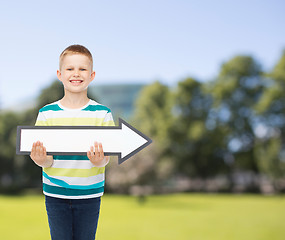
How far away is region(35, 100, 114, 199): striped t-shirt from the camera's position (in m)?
2.86

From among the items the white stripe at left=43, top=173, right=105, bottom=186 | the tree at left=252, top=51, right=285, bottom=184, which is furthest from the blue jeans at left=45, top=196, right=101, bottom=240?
the tree at left=252, top=51, right=285, bottom=184

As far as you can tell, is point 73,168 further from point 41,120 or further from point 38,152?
point 41,120

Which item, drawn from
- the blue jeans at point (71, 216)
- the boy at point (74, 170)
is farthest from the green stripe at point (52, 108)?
the blue jeans at point (71, 216)

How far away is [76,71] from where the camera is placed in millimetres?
2953

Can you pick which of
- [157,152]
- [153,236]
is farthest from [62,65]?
[157,152]

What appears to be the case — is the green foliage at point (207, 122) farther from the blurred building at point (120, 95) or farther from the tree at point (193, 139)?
the blurred building at point (120, 95)

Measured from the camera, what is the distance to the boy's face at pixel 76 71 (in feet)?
9.68

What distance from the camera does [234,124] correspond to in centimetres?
3738

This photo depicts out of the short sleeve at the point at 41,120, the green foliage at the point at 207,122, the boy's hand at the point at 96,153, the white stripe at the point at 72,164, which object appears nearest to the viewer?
the boy's hand at the point at 96,153

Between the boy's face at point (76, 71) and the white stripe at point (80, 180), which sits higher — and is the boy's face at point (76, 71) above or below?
above

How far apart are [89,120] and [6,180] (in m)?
45.5

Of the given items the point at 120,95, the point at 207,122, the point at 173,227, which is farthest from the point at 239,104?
the point at 120,95

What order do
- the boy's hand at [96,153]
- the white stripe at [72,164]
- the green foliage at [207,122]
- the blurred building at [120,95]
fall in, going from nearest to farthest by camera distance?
the boy's hand at [96,153] < the white stripe at [72,164] < the green foliage at [207,122] < the blurred building at [120,95]

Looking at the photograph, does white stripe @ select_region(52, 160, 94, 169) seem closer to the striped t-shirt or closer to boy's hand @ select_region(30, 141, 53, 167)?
the striped t-shirt
